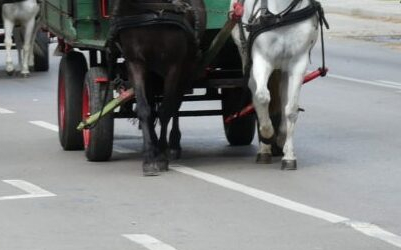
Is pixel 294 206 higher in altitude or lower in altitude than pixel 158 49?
lower

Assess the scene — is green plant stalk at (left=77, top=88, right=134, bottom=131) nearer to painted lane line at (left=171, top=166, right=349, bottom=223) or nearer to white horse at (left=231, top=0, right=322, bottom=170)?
painted lane line at (left=171, top=166, right=349, bottom=223)

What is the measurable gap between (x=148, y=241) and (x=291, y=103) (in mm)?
3330

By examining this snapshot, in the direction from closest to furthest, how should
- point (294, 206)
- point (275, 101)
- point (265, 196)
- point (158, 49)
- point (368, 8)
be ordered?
point (294, 206) < point (265, 196) < point (158, 49) < point (275, 101) < point (368, 8)

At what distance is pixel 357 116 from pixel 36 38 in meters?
8.53

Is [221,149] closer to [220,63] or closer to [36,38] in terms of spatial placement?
[220,63]

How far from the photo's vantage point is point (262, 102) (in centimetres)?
1194

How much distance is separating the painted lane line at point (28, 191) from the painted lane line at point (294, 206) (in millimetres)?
1424

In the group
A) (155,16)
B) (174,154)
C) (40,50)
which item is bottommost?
(40,50)

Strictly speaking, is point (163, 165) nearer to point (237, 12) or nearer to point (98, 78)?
point (98, 78)

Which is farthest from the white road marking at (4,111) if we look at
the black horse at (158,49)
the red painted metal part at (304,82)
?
the black horse at (158,49)

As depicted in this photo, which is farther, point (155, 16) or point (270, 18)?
point (270, 18)

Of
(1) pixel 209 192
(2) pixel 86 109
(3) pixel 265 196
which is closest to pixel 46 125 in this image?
(2) pixel 86 109

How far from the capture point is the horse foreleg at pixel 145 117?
11.9 meters

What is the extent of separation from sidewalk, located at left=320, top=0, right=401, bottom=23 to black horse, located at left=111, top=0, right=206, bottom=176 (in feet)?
79.4
